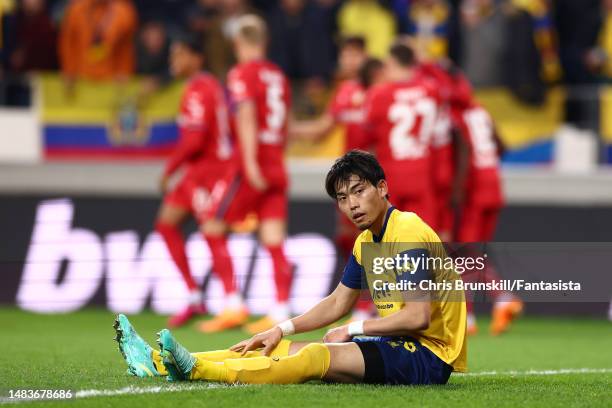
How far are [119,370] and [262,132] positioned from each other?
14.0ft

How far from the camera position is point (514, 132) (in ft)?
42.9

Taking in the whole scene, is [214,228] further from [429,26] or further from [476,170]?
[429,26]

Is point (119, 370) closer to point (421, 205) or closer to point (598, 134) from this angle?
point (421, 205)

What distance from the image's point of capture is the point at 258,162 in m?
10.7

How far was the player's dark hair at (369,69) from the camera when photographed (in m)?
11.3

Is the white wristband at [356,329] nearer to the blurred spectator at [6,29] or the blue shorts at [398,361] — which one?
the blue shorts at [398,361]

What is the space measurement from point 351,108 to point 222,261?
1.91 meters

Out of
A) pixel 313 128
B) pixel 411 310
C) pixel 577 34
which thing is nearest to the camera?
pixel 411 310

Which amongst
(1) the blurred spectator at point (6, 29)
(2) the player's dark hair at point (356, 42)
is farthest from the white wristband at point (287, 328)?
(1) the blurred spectator at point (6, 29)

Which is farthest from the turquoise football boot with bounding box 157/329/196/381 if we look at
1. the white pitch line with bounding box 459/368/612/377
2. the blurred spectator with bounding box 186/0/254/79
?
the blurred spectator with bounding box 186/0/254/79

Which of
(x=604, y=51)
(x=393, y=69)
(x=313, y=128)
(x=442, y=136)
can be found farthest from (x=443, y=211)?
(x=604, y=51)

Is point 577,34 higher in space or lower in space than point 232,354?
higher

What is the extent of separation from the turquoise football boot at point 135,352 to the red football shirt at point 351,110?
5241mm

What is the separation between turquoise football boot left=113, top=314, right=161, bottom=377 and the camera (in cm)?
Answer: 622
